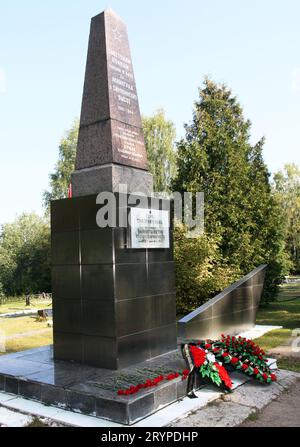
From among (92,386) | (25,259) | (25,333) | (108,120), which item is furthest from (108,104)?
(25,259)

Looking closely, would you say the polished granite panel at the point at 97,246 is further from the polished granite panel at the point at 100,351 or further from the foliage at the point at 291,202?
the foliage at the point at 291,202

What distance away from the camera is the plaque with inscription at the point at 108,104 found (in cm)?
632

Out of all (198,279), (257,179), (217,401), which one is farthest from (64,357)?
(257,179)

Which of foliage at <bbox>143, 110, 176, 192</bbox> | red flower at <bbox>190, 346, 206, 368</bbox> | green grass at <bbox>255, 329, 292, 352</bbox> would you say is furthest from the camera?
foliage at <bbox>143, 110, 176, 192</bbox>

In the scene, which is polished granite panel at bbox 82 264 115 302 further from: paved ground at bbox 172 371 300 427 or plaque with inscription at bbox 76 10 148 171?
paved ground at bbox 172 371 300 427

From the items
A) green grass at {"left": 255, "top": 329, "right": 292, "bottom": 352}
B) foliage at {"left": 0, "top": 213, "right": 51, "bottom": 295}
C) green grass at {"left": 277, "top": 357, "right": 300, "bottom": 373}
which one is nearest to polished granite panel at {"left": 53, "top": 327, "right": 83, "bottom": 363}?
green grass at {"left": 277, "top": 357, "right": 300, "bottom": 373}

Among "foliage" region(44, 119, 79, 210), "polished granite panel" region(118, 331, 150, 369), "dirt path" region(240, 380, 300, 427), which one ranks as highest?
"foliage" region(44, 119, 79, 210)

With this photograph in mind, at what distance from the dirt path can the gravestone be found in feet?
6.43

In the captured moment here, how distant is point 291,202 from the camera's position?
42625mm

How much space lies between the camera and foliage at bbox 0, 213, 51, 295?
1315 inches

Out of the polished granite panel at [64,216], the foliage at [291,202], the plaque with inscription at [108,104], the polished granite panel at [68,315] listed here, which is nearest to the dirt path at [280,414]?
the polished granite panel at [68,315]

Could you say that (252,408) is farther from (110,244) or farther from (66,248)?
(66,248)

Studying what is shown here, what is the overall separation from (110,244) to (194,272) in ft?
24.0
